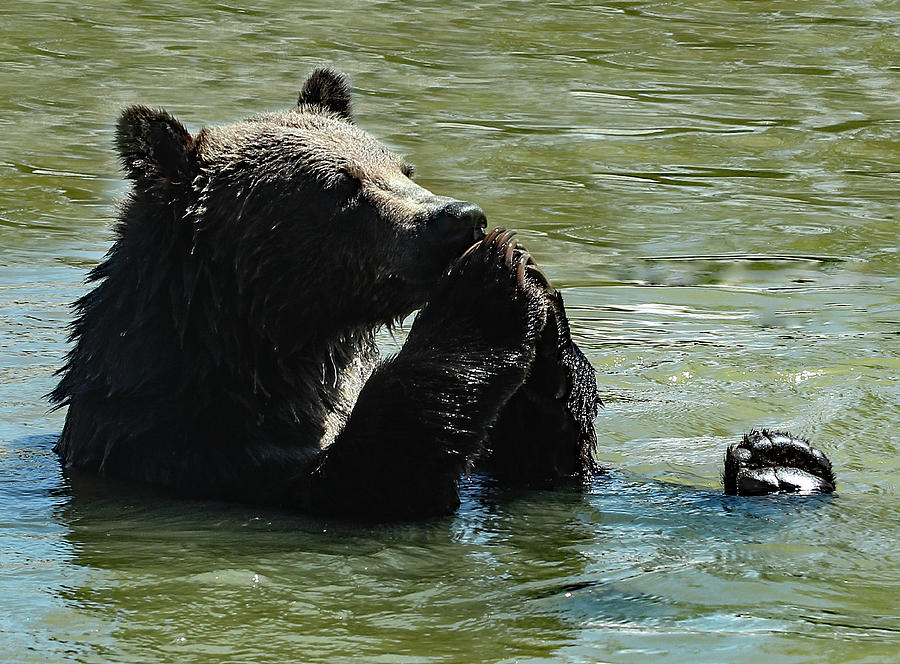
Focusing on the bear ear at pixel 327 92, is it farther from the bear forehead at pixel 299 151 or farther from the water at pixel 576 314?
the water at pixel 576 314

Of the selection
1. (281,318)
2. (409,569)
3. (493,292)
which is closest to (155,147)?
(281,318)

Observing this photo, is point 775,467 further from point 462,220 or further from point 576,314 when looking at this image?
point 576,314

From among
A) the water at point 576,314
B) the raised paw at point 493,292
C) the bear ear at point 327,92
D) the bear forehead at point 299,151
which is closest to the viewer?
the water at point 576,314

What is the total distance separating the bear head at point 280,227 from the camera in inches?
223

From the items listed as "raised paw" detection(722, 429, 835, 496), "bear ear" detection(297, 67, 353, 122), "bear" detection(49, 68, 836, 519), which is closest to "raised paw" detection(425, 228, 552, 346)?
"bear" detection(49, 68, 836, 519)

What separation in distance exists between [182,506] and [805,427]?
280cm

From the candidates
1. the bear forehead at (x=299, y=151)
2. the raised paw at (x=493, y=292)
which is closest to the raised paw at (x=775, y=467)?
the raised paw at (x=493, y=292)

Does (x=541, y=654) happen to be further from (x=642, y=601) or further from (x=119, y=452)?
(x=119, y=452)

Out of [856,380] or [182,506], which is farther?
Result: [856,380]

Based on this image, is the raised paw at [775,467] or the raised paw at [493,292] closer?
the raised paw at [493,292]

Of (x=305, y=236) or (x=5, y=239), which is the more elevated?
(x=305, y=236)

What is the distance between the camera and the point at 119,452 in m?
5.74

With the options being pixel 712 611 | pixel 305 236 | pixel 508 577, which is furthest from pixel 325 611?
pixel 305 236

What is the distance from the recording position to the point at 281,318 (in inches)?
225
